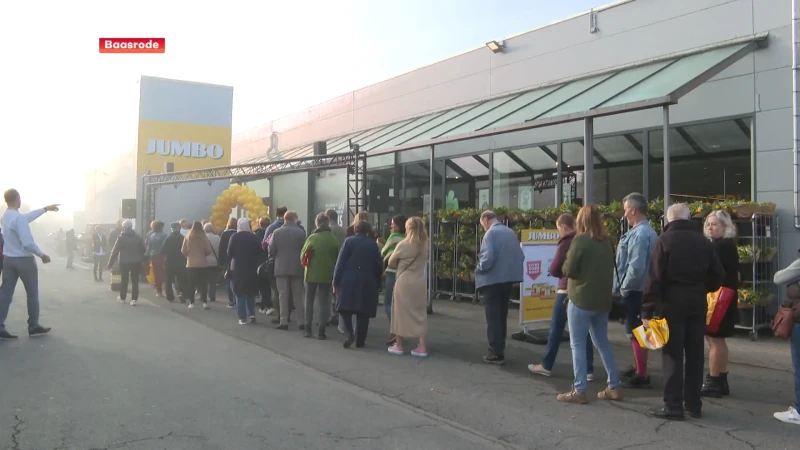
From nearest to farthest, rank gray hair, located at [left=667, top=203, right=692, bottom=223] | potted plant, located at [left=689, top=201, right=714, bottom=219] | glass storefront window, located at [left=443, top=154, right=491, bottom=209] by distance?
gray hair, located at [left=667, top=203, right=692, bottom=223] → potted plant, located at [left=689, top=201, right=714, bottom=219] → glass storefront window, located at [left=443, top=154, right=491, bottom=209]

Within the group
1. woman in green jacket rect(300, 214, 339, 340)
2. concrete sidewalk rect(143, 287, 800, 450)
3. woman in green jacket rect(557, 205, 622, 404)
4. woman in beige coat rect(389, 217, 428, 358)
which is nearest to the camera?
concrete sidewalk rect(143, 287, 800, 450)

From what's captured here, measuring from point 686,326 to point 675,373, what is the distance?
1.33ft

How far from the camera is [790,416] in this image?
5.37 metres

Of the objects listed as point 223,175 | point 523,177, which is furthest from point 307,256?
point 223,175

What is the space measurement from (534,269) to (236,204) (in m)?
12.4

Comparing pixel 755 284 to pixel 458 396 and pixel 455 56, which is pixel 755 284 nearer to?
pixel 458 396

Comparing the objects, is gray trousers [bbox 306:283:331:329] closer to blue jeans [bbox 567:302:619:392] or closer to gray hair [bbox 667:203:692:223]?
blue jeans [bbox 567:302:619:392]

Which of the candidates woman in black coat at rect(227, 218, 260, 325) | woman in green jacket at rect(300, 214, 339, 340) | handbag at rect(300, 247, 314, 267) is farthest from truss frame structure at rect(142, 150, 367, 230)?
handbag at rect(300, 247, 314, 267)

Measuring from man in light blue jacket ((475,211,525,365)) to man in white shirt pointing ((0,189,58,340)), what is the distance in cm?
589

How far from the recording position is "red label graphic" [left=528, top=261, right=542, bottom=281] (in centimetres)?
941

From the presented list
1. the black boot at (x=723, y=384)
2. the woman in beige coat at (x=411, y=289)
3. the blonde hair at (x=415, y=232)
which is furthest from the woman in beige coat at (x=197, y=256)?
the black boot at (x=723, y=384)

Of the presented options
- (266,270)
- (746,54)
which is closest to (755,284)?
(746,54)

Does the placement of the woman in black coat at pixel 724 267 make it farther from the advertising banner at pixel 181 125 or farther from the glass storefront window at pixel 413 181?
the advertising banner at pixel 181 125

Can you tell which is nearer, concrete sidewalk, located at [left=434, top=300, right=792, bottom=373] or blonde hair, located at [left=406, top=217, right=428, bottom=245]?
concrete sidewalk, located at [left=434, top=300, right=792, bottom=373]
